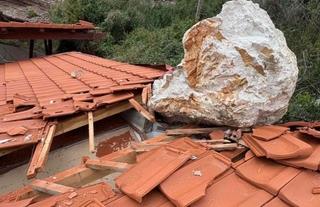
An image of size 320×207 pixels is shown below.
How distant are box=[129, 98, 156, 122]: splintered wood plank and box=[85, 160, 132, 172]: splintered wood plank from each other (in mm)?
803

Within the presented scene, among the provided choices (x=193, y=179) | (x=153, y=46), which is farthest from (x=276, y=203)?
(x=153, y=46)

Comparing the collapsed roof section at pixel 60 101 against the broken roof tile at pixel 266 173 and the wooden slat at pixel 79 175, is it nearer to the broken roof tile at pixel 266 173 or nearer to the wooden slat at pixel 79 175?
the wooden slat at pixel 79 175

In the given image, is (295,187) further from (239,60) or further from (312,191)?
(239,60)

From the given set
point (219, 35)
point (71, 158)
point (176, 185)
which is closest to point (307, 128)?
point (219, 35)

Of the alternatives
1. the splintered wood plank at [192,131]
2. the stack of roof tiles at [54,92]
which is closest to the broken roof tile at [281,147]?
the splintered wood plank at [192,131]

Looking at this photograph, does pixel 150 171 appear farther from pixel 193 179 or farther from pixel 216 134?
pixel 216 134

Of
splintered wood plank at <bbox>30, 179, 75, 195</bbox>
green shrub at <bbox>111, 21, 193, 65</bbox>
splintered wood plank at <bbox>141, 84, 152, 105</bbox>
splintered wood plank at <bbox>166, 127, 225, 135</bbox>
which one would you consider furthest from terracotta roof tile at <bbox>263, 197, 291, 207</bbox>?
green shrub at <bbox>111, 21, 193, 65</bbox>

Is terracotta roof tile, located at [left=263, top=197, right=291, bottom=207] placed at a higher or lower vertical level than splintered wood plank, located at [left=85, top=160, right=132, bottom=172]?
higher

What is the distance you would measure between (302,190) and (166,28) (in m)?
13.2

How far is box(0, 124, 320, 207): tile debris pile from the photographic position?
2400 millimetres

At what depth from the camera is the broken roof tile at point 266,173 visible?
248 cm

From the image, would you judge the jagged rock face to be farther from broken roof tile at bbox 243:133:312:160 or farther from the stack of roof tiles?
the stack of roof tiles

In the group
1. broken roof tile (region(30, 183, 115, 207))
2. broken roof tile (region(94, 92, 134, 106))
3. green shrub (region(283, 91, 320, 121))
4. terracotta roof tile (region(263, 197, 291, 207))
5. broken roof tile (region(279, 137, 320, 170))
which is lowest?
green shrub (region(283, 91, 320, 121))

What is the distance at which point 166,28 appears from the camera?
15.1 m
